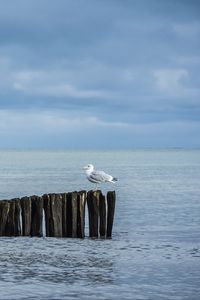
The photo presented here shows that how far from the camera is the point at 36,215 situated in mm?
24469

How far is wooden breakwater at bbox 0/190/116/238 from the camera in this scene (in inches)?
954

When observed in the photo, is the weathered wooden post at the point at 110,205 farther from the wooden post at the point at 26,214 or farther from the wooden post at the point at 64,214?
the wooden post at the point at 26,214

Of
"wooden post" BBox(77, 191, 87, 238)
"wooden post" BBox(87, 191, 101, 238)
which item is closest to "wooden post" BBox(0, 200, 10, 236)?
"wooden post" BBox(77, 191, 87, 238)

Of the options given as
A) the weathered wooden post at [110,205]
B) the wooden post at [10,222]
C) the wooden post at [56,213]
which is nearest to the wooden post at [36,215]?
the wooden post at [56,213]

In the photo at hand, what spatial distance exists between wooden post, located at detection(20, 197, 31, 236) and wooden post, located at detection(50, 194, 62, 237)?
83cm

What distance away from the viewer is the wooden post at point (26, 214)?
79.3ft

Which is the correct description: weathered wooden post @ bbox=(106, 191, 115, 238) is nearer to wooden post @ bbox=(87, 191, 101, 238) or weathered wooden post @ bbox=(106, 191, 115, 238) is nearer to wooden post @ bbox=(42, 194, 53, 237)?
wooden post @ bbox=(87, 191, 101, 238)

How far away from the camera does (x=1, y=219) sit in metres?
24.3

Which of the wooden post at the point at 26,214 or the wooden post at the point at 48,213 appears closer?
the wooden post at the point at 26,214

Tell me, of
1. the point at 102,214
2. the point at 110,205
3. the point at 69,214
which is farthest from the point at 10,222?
the point at 110,205

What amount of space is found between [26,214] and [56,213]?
1.08 metres

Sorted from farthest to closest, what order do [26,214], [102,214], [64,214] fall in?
1. [102,214]
2. [64,214]
3. [26,214]

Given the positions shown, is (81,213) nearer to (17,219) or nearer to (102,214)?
(102,214)

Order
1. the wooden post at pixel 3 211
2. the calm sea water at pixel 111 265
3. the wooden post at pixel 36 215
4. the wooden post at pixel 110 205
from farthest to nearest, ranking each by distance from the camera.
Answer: the wooden post at pixel 110 205 → the wooden post at pixel 36 215 → the wooden post at pixel 3 211 → the calm sea water at pixel 111 265
